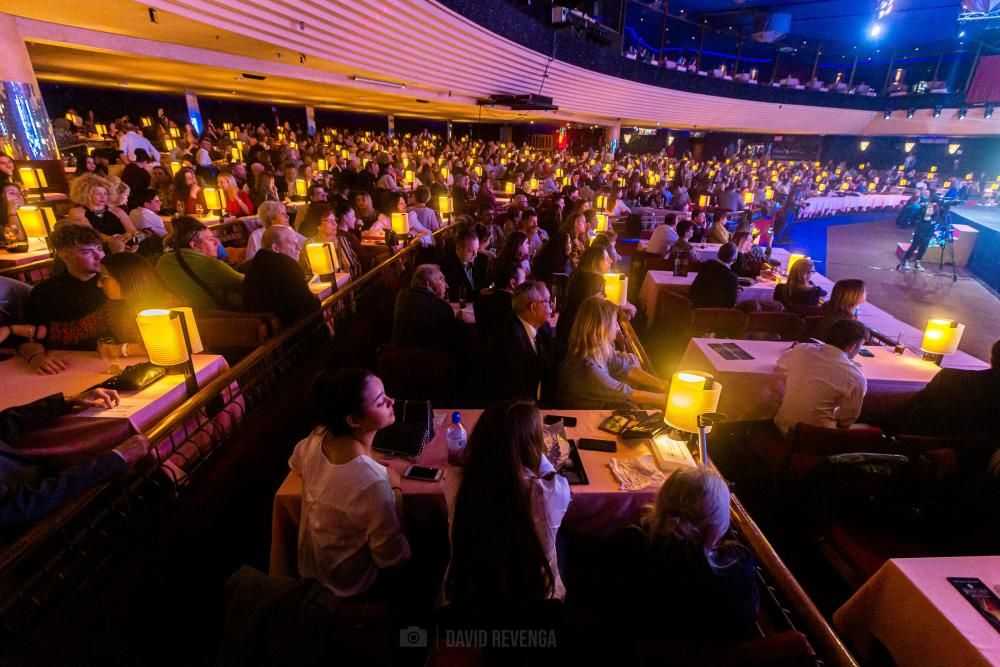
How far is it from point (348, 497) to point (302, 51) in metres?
8.41

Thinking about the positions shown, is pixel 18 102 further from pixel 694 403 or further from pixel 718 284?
pixel 718 284

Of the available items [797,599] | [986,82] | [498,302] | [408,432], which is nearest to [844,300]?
[498,302]

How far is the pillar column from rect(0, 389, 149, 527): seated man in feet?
21.2

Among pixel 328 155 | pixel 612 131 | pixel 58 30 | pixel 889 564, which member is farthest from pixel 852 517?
pixel 612 131

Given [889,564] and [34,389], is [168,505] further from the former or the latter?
[889,564]

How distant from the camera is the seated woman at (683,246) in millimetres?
7161

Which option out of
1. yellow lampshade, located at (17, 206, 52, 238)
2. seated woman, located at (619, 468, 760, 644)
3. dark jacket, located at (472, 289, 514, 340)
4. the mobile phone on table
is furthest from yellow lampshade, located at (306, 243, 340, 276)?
seated woman, located at (619, 468, 760, 644)

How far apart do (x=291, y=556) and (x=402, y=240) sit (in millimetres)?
5366

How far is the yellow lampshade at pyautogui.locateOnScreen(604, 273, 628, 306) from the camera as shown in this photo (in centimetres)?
454

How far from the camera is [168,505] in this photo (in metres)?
2.44

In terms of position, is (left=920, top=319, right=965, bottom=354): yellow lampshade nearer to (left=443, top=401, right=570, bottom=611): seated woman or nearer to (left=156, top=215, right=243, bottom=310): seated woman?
(left=443, top=401, right=570, bottom=611): seated woman

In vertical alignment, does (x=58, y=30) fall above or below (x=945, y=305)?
above

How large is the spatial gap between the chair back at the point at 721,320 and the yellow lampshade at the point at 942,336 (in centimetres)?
140

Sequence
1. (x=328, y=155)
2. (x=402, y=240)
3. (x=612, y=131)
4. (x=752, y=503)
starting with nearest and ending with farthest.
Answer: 1. (x=752, y=503)
2. (x=402, y=240)
3. (x=328, y=155)
4. (x=612, y=131)
